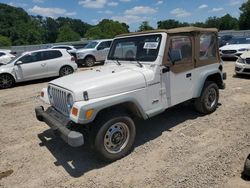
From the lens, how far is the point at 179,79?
5.51 m

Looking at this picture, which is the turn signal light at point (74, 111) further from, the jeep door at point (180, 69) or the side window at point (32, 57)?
the side window at point (32, 57)

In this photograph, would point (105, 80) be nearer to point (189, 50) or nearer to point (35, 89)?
point (189, 50)

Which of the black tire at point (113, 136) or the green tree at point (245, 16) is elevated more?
the green tree at point (245, 16)

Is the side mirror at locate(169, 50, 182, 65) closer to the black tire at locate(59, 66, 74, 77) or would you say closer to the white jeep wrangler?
the white jeep wrangler

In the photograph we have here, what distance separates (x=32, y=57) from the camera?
12.5 meters

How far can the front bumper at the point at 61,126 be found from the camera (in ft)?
13.1

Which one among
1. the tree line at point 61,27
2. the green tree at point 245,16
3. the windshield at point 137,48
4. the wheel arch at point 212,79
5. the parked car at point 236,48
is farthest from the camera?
the green tree at point 245,16

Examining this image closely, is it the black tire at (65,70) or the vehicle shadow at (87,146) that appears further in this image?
the black tire at (65,70)

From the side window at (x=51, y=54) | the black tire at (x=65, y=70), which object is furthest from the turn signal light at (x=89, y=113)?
the black tire at (x=65, y=70)

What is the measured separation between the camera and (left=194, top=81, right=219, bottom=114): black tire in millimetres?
6230

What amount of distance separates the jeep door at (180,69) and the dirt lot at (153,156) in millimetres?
751

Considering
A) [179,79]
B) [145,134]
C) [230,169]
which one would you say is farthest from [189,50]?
[230,169]

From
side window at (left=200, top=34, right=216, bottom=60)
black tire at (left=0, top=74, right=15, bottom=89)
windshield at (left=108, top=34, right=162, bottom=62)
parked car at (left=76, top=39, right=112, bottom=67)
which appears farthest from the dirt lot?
parked car at (left=76, top=39, right=112, bottom=67)

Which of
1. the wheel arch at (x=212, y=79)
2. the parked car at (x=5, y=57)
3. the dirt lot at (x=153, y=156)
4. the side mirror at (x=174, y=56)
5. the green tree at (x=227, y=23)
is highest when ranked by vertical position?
the green tree at (x=227, y=23)
